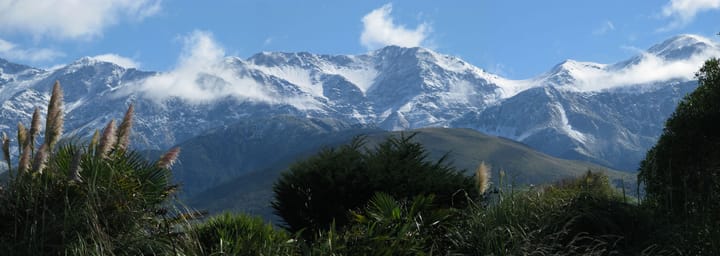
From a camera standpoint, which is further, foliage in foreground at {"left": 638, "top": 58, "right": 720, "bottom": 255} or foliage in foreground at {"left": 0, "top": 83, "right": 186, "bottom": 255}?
foliage in foreground at {"left": 638, "top": 58, "right": 720, "bottom": 255}

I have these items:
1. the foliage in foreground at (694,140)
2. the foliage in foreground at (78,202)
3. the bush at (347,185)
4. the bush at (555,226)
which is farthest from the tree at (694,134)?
the foliage in foreground at (78,202)

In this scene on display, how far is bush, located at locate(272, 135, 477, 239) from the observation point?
47.1 feet

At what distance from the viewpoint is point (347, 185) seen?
14.9 metres

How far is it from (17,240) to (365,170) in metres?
8.15

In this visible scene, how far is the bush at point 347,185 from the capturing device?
14.4 meters

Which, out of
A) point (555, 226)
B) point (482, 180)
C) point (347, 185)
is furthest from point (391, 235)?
point (347, 185)

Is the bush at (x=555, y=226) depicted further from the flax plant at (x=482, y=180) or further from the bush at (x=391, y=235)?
the flax plant at (x=482, y=180)

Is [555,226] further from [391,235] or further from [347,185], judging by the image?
[347,185]

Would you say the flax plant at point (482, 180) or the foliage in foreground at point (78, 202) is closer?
the foliage in foreground at point (78, 202)

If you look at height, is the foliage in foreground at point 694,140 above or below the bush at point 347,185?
above

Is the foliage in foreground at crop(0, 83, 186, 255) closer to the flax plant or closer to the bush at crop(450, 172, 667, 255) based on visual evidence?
the bush at crop(450, 172, 667, 255)

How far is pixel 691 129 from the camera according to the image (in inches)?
727

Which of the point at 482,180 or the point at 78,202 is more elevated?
the point at 482,180

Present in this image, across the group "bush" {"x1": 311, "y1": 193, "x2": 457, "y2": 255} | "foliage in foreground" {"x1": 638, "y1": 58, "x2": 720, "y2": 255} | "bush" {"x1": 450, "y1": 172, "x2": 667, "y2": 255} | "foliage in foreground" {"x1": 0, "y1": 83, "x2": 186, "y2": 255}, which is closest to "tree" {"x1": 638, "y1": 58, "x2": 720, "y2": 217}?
"foliage in foreground" {"x1": 638, "y1": 58, "x2": 720, "y2": 255}
